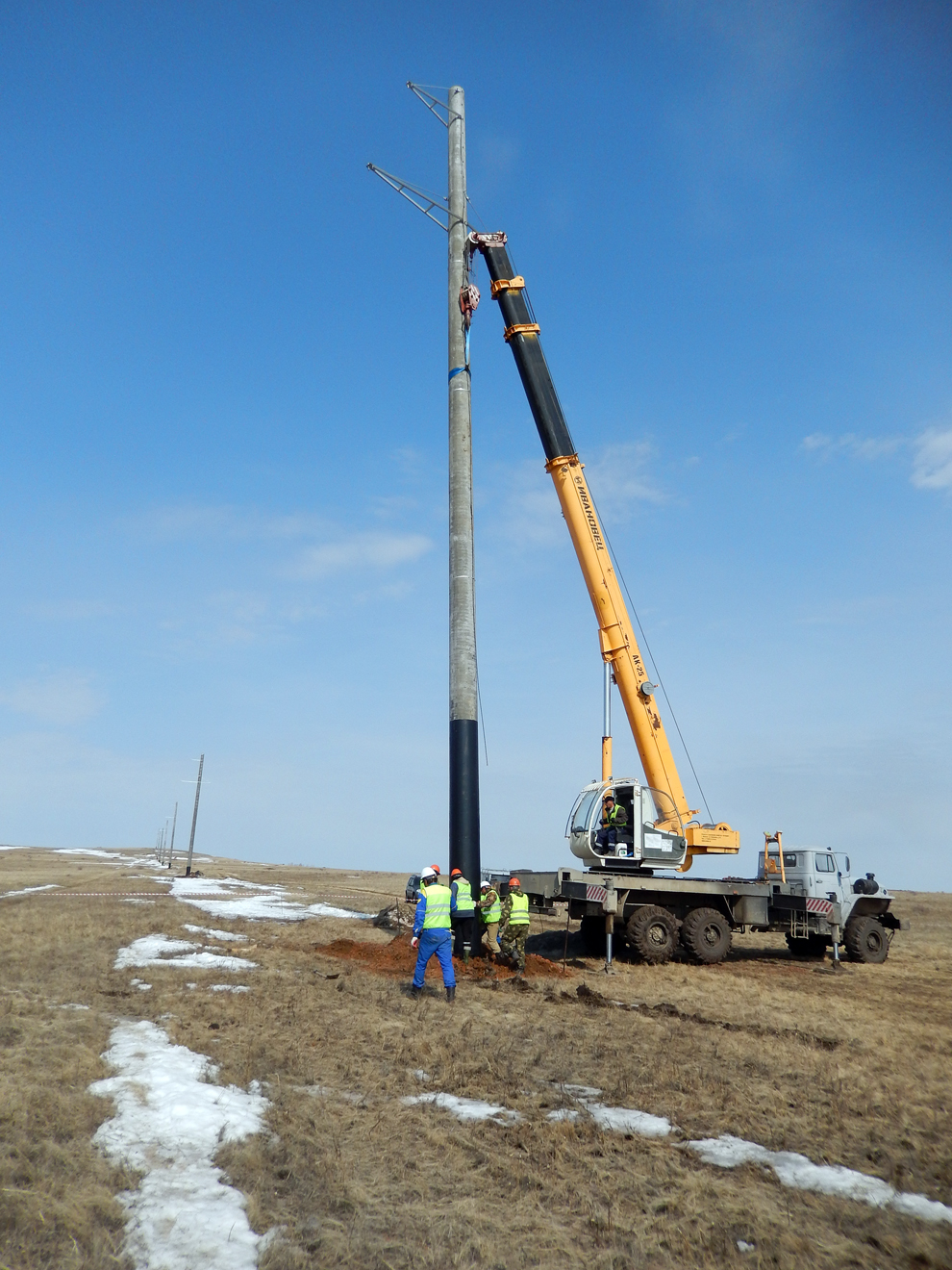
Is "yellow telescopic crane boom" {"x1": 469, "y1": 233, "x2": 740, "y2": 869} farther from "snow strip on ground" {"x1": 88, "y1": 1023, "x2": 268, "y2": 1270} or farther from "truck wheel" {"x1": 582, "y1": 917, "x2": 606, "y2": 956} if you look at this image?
"snow strip on ground" {"x1": 88, "y1": 1023, "x2": 268, "y2": 1270}

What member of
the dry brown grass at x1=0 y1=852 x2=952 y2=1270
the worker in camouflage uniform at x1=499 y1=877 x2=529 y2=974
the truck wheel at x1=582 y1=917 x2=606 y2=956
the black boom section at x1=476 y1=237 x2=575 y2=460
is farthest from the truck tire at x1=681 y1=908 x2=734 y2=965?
the black boom section at x1=476 y1=237 x2=575 y2=460

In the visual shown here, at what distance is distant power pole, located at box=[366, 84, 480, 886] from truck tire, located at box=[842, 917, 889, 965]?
29.5 feet

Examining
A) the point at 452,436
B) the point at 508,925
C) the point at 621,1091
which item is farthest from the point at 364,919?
the point at 621,1091

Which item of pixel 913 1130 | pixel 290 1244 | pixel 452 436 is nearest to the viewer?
pixel 290 1244

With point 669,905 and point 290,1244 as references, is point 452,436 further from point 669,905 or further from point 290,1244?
point 290,1244

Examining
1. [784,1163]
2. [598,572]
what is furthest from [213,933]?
[784,1163]

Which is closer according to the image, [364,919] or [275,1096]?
[275,1096]

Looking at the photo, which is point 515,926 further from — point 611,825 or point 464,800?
point 611,825

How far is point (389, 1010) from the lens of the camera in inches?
435

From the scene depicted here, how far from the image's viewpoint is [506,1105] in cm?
723

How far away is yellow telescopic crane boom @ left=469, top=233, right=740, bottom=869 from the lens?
59.5 feet

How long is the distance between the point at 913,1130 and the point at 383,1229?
4.46 m

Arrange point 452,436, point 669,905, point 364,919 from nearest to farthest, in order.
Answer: point 669,905 → point 452,436 → point 364,919

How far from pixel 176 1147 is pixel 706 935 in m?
13.8
